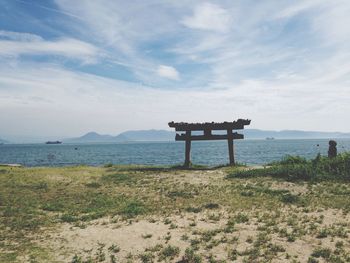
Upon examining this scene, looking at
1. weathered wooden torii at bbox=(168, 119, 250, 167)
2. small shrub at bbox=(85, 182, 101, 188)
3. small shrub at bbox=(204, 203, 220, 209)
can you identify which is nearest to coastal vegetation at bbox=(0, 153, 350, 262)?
small shrub at bbox=(204, 203, 220, 209)

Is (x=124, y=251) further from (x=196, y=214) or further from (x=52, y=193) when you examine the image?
(x=52, y=193)

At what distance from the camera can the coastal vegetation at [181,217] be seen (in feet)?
31.7

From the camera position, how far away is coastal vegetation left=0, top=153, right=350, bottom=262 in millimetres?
9648

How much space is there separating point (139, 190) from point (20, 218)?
6587 millimetres

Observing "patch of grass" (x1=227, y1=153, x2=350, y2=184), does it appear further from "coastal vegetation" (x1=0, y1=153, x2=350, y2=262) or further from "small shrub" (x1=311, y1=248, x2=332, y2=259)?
"small shrub" (x1=311, y1=248, x2=332, y2=259)

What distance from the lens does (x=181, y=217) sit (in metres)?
13.2

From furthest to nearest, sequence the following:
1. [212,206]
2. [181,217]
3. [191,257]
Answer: [212,206] → [181,217] → [191,257]

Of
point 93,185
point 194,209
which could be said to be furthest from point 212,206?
point 93,185

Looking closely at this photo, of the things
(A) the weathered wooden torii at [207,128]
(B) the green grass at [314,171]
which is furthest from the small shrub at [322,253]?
(A) the weathered wooden torii at [207,128]

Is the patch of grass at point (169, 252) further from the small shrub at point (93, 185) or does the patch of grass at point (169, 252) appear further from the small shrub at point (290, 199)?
the small shrub at point (93, 185)

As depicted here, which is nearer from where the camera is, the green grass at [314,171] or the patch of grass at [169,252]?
the patch of grass at [169,252]

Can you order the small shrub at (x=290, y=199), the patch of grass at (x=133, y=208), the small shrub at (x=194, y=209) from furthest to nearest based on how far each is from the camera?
the small shrub at (x=290, y=199) → the small shrub at (x=194, y=209) → the patch of grass at (x=133, y=208)

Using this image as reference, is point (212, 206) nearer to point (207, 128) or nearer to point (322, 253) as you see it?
point (322, 253)

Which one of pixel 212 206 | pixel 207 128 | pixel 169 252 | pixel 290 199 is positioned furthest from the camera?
pixel 207 128
